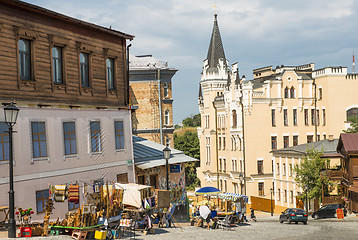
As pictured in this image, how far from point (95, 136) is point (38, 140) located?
4826 millimetres

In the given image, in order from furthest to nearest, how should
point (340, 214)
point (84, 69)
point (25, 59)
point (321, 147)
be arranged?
point (321, 147)
point (340, 214)
point (84, 69)
point (25, 59)

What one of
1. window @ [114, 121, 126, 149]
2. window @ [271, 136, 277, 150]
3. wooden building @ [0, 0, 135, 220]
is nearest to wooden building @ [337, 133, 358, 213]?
wooden building @ [0, 0, 135, 220]

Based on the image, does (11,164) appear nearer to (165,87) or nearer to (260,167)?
(165,87)

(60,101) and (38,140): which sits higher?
(60,101)

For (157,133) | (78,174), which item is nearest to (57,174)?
(78,174)

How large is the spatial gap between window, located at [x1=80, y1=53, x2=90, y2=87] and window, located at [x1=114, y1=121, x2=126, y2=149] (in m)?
3.28

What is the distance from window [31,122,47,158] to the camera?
25.0 metres

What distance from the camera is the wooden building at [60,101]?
2411cm

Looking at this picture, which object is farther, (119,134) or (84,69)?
(119,134)

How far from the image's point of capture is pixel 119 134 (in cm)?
3216

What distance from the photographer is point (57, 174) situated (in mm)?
26375

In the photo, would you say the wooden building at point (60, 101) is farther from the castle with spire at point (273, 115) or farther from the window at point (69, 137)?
the castle with spire at point (273, 115)

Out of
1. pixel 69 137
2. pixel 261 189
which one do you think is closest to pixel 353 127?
pixel 261 189

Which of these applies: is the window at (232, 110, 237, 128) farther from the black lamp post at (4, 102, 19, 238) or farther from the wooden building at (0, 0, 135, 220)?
the black lamp post at (4, 102, 19, 238)
